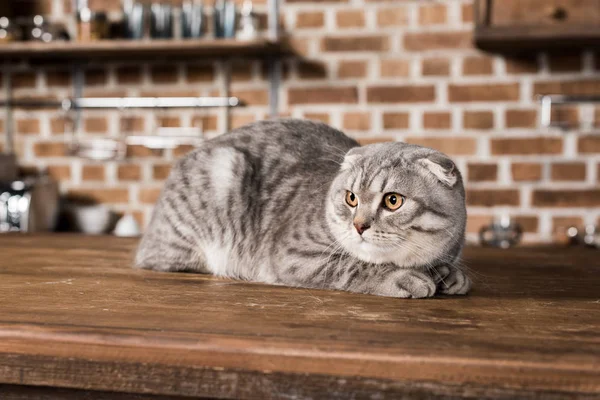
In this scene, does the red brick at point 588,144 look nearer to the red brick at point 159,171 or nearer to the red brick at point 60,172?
the red brick at point 159,171

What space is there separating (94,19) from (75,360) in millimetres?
2083

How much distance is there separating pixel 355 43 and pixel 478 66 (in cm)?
47

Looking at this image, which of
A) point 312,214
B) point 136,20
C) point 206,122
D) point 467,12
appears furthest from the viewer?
point 206,122

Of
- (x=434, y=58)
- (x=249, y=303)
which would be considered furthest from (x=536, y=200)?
(x=249, y=303)

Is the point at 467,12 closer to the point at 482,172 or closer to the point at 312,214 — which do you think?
the point at 482,172

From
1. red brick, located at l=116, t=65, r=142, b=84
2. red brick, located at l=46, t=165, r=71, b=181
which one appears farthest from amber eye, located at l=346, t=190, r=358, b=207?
red brick, located at l=46, t=165, r=71, b=181

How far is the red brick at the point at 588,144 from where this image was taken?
243cm

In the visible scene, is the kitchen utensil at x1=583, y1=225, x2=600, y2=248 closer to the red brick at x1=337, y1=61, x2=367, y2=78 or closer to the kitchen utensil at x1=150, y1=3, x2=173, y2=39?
the red brick at x1=337, y1=61, x2=367, y2=78

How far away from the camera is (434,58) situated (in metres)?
2.51

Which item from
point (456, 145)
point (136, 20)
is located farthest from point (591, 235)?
point (136, 20)

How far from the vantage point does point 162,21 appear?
256 centimetres

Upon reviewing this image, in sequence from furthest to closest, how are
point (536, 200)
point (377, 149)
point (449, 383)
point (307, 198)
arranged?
1. point (536, 200)
2. point (307, 198)
3. point (377, 149)
4. point (449, 383)

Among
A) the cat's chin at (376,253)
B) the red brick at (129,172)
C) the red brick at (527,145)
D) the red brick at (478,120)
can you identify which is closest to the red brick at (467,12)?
the red brick at (478,120)

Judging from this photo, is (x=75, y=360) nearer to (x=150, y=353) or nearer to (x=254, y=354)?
(x=150, y=353)
